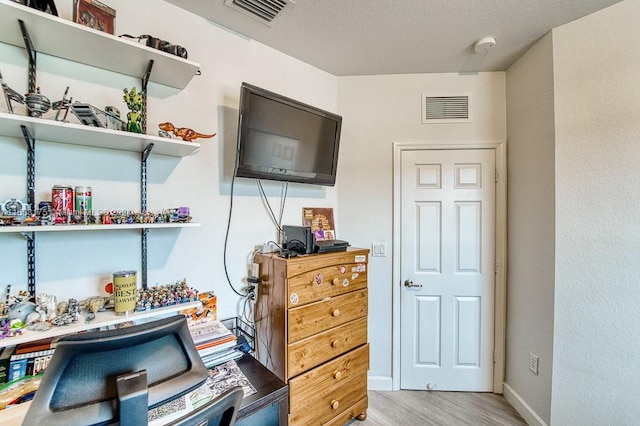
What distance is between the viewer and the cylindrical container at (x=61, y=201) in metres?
1.12

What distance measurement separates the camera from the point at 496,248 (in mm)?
2277

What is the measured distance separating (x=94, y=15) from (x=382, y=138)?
1918 millimetres

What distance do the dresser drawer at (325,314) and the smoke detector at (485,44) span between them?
1.87m

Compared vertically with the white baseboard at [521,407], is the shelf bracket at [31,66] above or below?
above

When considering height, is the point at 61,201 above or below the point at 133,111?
below

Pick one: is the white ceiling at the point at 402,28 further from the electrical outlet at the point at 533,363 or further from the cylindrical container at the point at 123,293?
the electrical outlet at the point at 533,363

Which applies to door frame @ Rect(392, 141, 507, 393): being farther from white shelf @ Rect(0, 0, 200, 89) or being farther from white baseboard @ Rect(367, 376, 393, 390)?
white shelf @ Rect(0, 0, 200, 89)

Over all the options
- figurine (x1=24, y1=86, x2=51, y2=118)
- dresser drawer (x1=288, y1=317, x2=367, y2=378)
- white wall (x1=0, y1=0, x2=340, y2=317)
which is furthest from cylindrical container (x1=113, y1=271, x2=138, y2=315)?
dresser drawer (x1=288, y1=317, x2=367, y2=378)

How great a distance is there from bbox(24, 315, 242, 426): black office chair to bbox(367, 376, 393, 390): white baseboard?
1.94 meters

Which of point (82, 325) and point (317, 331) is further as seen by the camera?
point (317, 331)

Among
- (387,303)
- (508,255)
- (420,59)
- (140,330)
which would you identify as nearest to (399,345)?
(387,303)

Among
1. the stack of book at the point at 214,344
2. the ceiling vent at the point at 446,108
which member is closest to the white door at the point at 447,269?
the ceiling vent at the point at 446,108

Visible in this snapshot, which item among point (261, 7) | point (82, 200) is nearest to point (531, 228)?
point (261, 7)

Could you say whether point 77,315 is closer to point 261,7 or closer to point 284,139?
point 284,139
